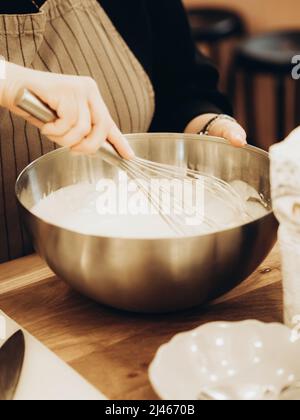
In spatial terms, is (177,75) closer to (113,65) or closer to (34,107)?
(113,65)

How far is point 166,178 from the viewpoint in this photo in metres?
1.00

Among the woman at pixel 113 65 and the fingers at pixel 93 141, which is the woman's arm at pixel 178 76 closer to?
the woman at pixel 113 65

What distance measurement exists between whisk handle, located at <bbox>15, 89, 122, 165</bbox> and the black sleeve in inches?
22.0

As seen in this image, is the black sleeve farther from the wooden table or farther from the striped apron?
the wooden table

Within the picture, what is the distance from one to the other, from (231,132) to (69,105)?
0.30m

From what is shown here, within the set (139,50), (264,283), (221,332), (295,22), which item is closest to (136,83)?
(139,50)

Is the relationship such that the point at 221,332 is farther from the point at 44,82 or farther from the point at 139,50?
the point at 139,50

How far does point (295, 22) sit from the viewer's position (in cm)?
308

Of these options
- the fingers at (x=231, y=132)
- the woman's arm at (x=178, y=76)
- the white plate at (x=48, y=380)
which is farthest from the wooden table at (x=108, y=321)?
the woman's arm at (x=178, y=76)

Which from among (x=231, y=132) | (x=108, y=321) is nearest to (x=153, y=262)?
(x=108, y=321)

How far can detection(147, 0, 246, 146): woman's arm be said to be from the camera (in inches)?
54.6

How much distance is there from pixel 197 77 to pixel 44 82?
71cm

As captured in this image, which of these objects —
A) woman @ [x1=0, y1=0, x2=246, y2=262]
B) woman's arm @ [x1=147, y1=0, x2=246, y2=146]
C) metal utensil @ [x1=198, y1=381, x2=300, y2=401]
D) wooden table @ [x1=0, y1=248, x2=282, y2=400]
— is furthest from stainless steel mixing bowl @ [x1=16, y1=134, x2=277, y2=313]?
woman's arm @ [x1=147, y1=0, x2=246, y2=146]

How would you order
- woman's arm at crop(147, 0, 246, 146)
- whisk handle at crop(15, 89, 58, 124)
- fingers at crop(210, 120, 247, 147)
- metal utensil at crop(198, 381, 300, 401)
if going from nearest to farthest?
metal utensil at crop(198, 381, 300, 401)
whisk handle at crop(15, 89, 58, 124)
fingers at crop(210, 120, 247, 147)
woman's arm at crop(147, 0, 246, 146)
